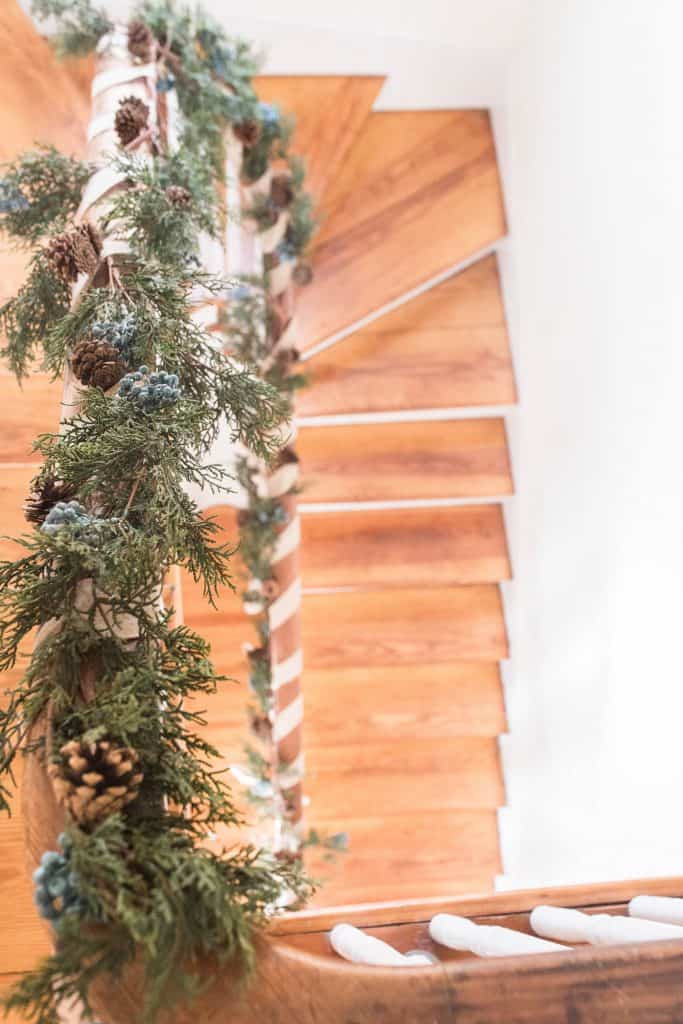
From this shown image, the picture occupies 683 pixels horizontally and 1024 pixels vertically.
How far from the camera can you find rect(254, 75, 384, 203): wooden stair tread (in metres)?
2.94

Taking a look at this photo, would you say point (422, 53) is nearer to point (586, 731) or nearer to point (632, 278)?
point (632, 278)

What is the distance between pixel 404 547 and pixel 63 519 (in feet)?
7.81

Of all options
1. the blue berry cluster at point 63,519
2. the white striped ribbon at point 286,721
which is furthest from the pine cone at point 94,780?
the white striped ribbon at point 286,721

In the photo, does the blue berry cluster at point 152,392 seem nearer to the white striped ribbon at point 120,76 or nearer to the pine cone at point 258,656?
the white striped ribbon at point 120,76

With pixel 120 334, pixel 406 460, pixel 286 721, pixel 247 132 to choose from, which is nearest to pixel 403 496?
pixel 406 460

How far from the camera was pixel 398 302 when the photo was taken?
314cm

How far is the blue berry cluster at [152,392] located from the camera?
93 cm

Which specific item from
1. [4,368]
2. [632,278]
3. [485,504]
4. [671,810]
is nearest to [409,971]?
[671,810]

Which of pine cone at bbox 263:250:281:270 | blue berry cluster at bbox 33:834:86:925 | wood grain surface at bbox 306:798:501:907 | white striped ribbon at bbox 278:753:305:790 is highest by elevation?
pine cone at bbox 263:250:281:270

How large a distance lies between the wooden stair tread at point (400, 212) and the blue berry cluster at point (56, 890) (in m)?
2.54

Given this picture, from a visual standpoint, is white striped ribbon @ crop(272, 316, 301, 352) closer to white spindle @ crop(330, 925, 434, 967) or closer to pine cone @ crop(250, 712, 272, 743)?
pine cone @ crop(250, 712, 272, 743)

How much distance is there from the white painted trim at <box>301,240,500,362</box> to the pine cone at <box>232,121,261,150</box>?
0.85 meters

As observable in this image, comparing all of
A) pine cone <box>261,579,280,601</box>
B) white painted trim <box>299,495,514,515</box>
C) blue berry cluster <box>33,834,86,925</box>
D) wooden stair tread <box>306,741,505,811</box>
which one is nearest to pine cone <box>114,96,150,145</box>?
pine cone <box>261,579,280,601</box>

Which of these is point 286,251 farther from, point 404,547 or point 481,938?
point 481,938
